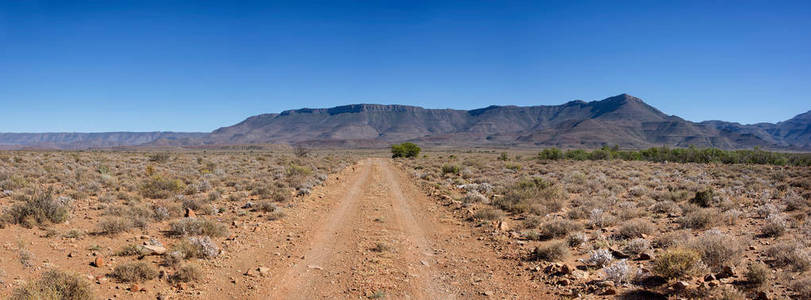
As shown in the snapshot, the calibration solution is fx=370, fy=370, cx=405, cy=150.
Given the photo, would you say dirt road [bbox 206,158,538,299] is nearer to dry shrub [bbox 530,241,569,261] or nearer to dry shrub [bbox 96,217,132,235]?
dry shrub [bbox 530,241,569,261]

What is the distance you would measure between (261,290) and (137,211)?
6.93 metres

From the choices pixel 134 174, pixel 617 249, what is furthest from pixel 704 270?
pixel 134 174

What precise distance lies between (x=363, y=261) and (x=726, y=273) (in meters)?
6.29

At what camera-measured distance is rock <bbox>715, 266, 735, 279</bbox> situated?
19.0 ft

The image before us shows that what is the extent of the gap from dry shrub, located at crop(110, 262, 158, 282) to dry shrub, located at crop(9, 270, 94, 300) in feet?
2.41

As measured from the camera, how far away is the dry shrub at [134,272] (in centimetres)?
610

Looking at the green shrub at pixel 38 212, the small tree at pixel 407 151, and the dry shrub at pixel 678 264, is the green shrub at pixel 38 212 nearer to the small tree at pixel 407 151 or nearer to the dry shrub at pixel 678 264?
the dry shrub at pixel 678 264

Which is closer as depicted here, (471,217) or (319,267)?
(319,267)

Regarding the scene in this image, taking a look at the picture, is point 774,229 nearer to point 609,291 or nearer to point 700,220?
point 700,220

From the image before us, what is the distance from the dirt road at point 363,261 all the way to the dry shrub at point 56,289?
1607 mm

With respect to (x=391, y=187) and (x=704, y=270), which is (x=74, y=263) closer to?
(x=704, y=270)

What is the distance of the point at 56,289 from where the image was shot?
499 cm

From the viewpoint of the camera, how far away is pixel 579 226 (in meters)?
9.81

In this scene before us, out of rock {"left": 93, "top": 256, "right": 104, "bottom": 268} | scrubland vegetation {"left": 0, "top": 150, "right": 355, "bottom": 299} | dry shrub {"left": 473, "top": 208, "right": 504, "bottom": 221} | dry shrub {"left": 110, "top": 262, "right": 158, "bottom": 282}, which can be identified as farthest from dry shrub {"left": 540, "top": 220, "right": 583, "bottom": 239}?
rock {"left": 93, "top": 256, "right": 104, "bottom": 268}
